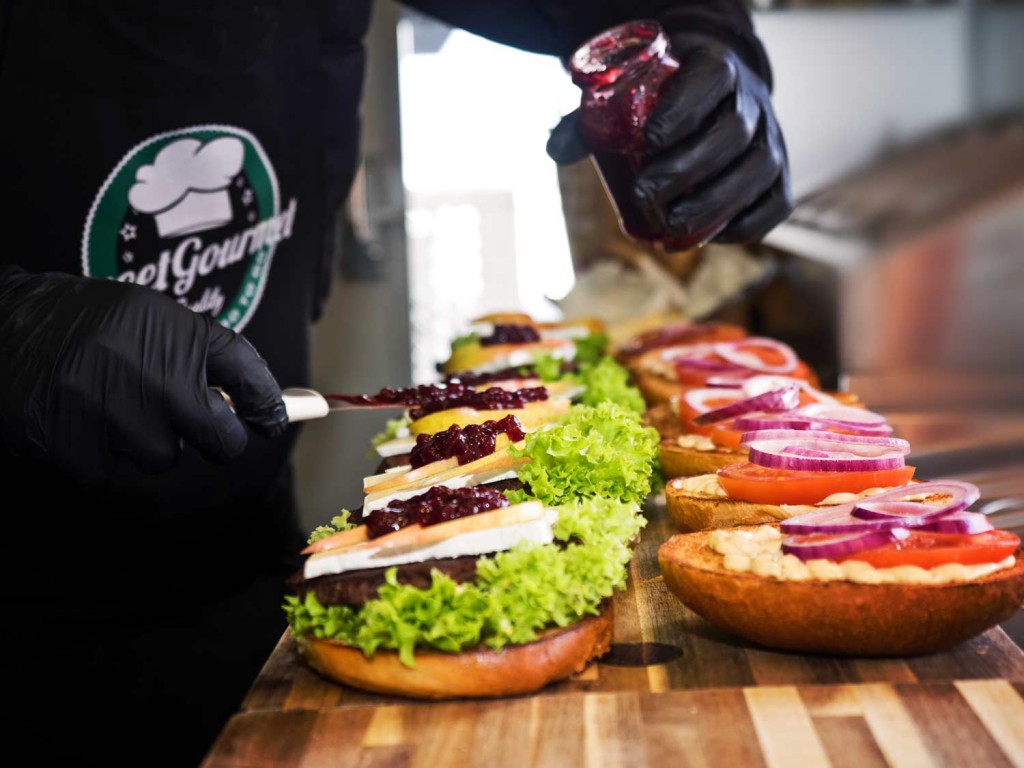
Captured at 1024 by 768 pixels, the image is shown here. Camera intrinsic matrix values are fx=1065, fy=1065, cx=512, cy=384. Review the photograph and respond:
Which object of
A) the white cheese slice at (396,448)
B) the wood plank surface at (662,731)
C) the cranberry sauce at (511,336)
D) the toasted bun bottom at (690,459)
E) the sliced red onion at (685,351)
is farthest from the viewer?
the cranberry sauce at (511,336)

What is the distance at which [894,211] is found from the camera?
445cm

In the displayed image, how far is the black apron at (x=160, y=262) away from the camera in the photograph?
2387mm

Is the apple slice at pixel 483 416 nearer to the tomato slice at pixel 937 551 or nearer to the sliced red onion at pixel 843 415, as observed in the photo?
the sliced red onion at pixel 843 415

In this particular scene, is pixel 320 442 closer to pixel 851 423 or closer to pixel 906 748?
pixel 851 423

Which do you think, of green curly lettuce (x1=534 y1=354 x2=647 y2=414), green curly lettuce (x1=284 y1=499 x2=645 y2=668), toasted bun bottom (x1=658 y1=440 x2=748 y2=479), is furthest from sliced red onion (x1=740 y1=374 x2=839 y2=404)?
green curly lettuce (x1=284 y1=499 x2=645 y2=668)

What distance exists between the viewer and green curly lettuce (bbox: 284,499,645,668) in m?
1.53

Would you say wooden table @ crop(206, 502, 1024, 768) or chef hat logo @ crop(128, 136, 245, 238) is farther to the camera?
chef hat logo @ crop(128, 136, 245, 238)

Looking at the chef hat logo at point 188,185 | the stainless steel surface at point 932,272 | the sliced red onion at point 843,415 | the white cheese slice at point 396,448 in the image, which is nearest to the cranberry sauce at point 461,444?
the white cheese slice at point 396,448

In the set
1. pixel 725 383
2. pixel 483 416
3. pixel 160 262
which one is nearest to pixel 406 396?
pixel 483 416

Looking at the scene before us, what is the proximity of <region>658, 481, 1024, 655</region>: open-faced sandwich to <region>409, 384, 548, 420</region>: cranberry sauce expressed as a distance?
107cm

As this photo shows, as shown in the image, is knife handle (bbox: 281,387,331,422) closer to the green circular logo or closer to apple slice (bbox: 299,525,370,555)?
the green circular logo

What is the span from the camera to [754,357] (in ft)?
10.9

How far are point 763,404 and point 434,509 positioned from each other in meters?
1.07

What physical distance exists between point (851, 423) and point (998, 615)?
2.66 ft
